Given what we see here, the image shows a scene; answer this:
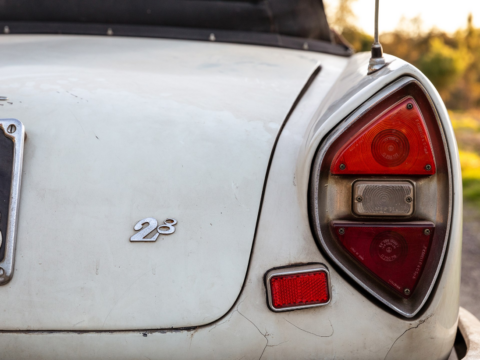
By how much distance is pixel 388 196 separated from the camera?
1171 mm

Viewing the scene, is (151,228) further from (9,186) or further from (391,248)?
(391,248)

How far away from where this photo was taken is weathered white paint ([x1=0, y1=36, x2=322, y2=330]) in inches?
46.8

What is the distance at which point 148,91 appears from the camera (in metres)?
1.43

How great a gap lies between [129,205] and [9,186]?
31cm

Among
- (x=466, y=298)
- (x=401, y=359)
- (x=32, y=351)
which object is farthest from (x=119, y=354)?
(x=466, y=298)

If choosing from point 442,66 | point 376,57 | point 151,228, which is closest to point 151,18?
point 376,57

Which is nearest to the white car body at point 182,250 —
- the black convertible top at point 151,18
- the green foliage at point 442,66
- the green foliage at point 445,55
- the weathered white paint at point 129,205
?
the weathered white paint at point 129,205

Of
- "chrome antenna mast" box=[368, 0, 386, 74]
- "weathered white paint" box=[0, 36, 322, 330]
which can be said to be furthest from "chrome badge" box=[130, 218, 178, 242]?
"chrome antenna mast" box=[368, 0, 386, 74]

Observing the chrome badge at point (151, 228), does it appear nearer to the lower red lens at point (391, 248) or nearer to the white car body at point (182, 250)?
the white car body at point (182, 250)

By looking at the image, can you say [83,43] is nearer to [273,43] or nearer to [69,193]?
[273,43]

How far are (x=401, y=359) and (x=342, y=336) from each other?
17 cm

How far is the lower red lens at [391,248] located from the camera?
1188 mm

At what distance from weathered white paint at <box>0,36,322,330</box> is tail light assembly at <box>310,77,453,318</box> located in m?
0.19

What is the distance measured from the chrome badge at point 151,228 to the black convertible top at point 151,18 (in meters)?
1.24
